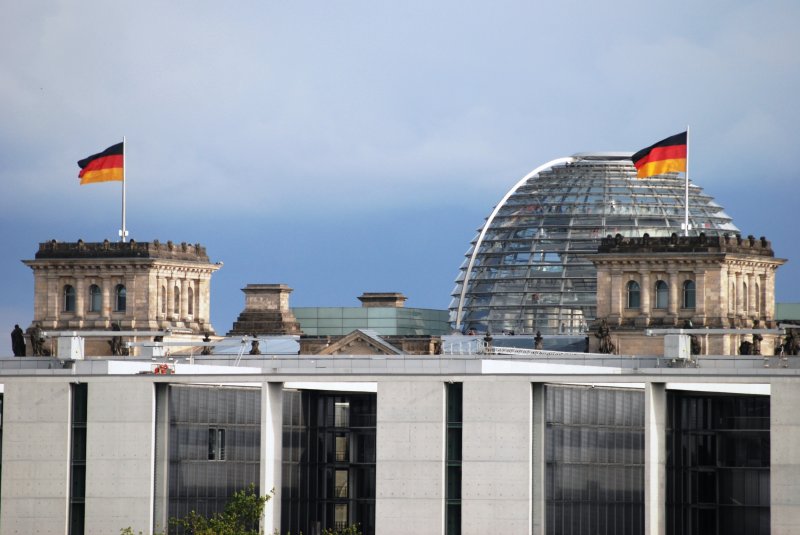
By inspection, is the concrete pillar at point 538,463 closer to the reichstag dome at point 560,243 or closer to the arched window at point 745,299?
the arched window at point 745,299

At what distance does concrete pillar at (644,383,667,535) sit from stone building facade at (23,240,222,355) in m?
78.4

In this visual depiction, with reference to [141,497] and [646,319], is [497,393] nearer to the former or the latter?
[141,497]

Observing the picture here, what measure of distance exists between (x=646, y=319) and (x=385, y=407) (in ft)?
225

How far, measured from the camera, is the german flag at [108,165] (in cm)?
16150

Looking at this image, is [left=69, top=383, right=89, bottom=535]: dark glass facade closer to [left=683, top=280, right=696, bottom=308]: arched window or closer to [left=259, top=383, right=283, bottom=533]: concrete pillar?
[left=259, top=383, right=283, bottom=533]: concrete pillar

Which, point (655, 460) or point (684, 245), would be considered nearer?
point (655, 460)

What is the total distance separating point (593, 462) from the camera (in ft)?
324

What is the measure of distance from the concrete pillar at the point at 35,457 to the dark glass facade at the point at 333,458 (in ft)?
28.8

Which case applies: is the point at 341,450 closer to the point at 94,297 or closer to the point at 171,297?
the point at 171,297

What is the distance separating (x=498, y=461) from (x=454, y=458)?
1887mm

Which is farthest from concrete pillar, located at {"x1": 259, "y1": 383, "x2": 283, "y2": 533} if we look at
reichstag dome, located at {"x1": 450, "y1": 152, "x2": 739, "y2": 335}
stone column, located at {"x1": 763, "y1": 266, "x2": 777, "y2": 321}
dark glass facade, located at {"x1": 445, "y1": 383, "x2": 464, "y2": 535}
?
reichstag dome, located at {"x1": 450, "y1": 152, "x2": 739, "y2": 335}

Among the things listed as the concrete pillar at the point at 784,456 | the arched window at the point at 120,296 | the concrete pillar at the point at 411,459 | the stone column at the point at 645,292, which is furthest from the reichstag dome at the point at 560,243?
the concrete pillar at the point at 784,456

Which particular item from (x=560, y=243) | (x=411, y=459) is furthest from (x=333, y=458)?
(x=560, y=243)

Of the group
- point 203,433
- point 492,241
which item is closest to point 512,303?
point 492,241
